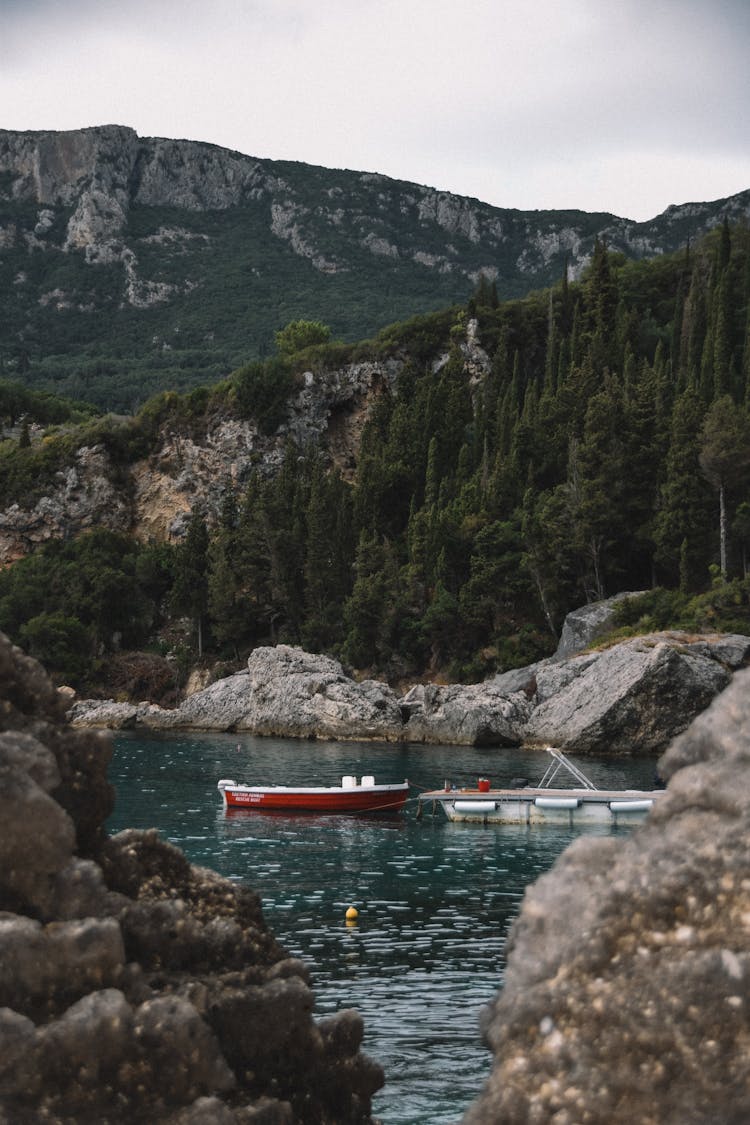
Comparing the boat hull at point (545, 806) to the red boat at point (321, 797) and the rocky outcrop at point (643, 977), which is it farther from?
the rocky outcrop at point (643, 977)

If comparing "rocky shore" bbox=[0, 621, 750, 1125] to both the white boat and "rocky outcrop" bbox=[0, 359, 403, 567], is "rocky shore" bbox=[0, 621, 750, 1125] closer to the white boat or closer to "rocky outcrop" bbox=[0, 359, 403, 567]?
the white boat

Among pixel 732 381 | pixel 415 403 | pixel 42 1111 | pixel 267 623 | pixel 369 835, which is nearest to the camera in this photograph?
pixel 42 1111

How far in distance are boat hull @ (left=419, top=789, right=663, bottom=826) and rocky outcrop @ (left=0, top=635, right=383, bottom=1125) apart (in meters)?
28.9

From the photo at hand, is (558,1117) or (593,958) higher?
(593,958)

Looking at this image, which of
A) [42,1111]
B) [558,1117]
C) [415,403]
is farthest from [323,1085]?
[415,403]

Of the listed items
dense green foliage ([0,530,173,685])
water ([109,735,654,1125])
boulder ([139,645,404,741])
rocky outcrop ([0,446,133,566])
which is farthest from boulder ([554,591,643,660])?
rocky outcrop ([0,446,133,566])

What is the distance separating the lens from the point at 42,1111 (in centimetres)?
742

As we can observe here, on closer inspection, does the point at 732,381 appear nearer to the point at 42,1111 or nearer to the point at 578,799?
the point at 578,799

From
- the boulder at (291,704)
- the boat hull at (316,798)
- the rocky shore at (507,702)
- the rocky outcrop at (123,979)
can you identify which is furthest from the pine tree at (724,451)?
the rocky outcrop at (123,979)

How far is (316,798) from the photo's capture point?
41.7 metres

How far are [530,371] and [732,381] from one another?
34245 millimetres

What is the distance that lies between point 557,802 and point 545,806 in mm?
432

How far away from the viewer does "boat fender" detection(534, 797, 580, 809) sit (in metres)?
38.4

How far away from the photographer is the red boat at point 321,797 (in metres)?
41.1
